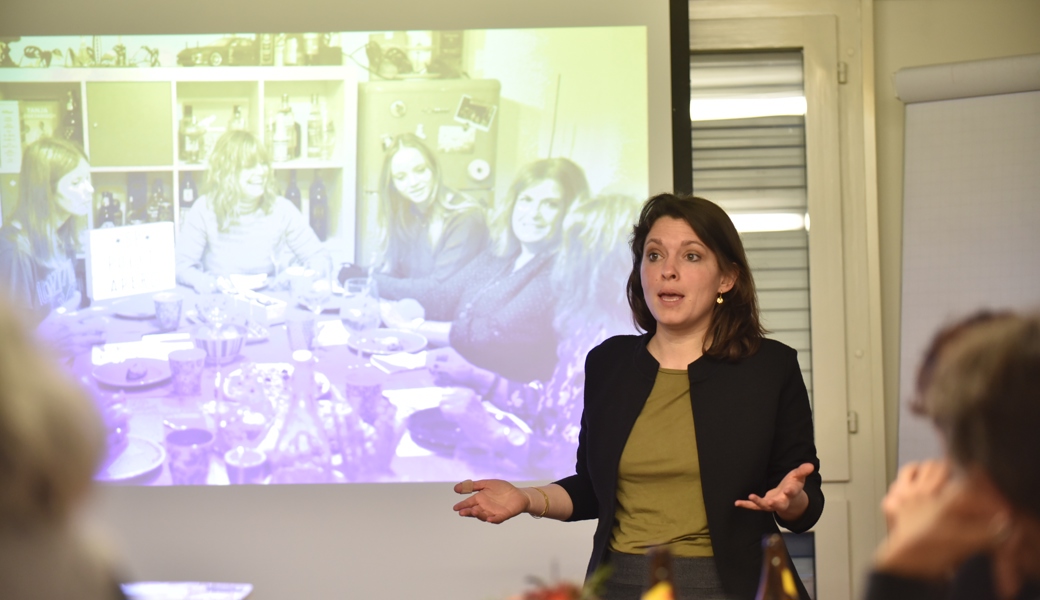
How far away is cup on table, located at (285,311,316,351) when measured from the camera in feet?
10.8

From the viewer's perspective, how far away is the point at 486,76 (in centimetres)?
331

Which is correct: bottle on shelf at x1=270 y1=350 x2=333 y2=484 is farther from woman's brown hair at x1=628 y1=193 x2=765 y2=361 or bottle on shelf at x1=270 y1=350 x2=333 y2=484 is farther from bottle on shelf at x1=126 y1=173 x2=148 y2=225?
woman's brown hair at x1=628 y1=193 x2=765 y2=361

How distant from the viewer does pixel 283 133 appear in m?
3.32

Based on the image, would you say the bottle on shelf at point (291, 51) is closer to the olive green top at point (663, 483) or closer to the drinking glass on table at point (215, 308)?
the drinking glass on table at point (215, 308)

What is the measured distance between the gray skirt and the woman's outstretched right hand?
22 cm

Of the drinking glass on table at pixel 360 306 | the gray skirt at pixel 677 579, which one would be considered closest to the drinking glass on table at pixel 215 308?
the drinking glass on table at pixel 360 306

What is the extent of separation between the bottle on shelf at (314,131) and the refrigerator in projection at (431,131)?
132 mm

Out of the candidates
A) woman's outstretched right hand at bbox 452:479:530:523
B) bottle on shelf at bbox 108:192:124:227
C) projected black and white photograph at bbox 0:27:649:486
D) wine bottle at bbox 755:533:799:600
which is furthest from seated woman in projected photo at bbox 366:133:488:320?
wine bottle at bbox 755:533:799:600

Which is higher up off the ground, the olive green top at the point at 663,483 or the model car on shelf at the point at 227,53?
the model car on shelf at the point at 227,53

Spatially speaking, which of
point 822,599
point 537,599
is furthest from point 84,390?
point 822,599

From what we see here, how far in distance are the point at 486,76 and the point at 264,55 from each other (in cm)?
75

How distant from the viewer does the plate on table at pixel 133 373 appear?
3.29 m

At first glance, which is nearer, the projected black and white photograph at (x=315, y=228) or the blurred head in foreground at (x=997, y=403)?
the blurred head in foreground at (x=997, y=403)

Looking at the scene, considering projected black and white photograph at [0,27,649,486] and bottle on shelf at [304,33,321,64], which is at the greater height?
bottle on shelf at [304,33,321,64]
